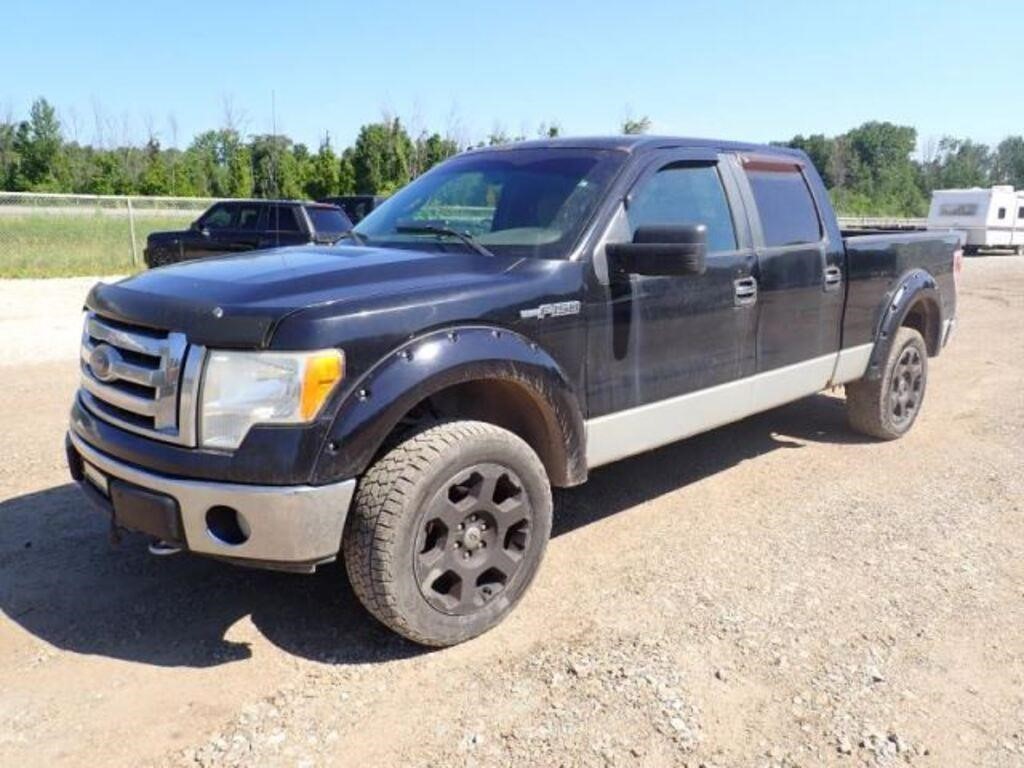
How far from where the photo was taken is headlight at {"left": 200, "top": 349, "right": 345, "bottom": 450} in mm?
2770

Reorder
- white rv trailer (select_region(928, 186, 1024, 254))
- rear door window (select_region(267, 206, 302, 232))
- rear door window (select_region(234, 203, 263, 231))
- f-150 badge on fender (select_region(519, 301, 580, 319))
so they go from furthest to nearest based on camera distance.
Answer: white rv trailer (select_region(928, 186, 1024, 254)) → rear door window (select_region(234, 203, 263, 231)) → rear door window (select_region(267, 206, 302, 232)) → f-150 badge on fender (select_region(519, 301, 580, 319))

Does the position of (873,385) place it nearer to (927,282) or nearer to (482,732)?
(927,282)

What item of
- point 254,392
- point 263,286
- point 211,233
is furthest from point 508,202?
point 211,233

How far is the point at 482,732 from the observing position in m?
2.70

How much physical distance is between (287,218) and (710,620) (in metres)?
12.2

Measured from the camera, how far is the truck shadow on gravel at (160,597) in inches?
127

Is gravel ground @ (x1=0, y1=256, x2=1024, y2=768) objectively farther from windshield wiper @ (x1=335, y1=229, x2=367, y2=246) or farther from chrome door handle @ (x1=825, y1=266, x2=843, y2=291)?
windshield wiper @ (x1=335, y1=229, x2=367, y2=246)

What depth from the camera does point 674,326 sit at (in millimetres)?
4012

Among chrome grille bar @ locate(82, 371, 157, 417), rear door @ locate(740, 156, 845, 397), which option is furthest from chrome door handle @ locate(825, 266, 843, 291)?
chrome grille bar @ locate(82, 371, 157, 417)

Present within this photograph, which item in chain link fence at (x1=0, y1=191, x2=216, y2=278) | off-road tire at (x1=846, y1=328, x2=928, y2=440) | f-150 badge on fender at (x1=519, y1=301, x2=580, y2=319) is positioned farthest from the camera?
chain link fence at (x1=0, y1=191, x2=216, y2=278)

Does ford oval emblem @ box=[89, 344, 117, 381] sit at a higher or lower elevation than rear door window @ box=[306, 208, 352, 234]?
lower

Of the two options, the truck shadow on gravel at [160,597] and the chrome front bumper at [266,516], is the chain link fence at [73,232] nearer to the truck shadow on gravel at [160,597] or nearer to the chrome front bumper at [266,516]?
the truck shadow on gravel at [160,597]

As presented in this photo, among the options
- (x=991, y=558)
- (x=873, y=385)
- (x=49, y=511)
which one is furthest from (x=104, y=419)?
(x=873, y=385)

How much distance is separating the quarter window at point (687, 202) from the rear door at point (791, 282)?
0.25m
